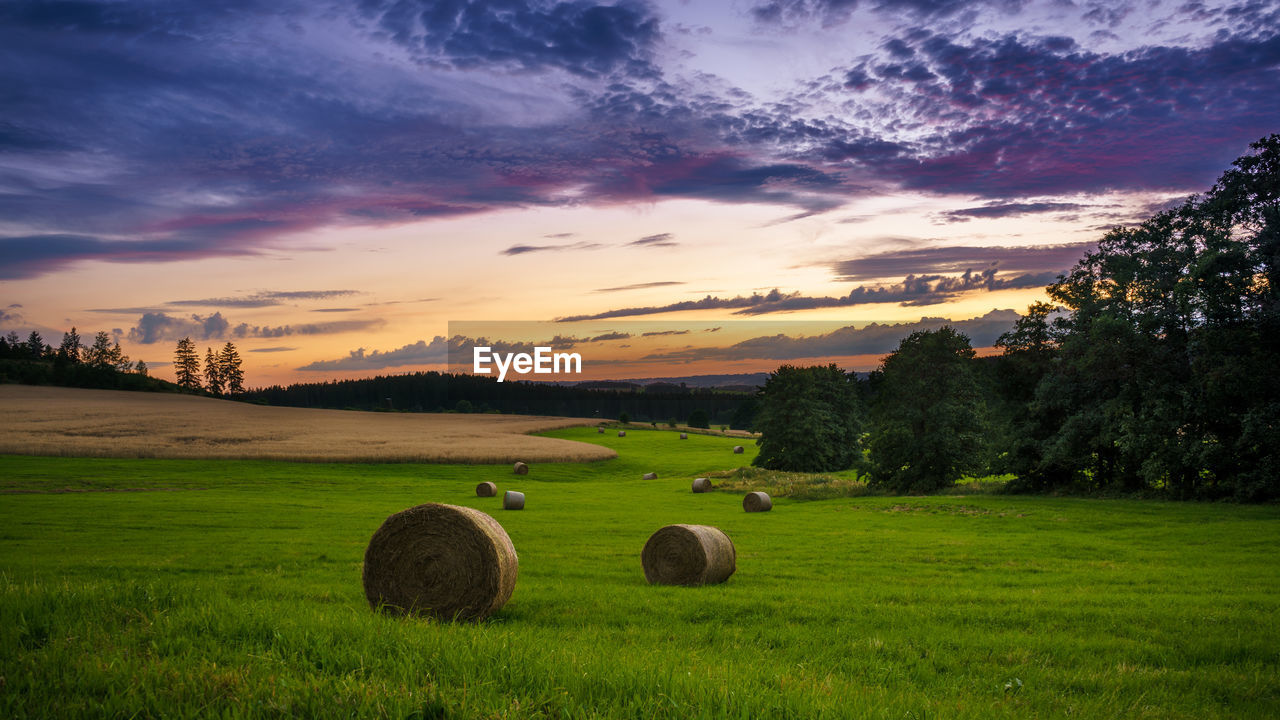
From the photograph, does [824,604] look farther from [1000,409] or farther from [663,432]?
[663,432]

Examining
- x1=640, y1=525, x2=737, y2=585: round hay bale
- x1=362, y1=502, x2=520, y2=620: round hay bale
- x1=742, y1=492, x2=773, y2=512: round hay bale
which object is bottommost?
x1=742, y1=492, x2=773, y2=512: round hay bale

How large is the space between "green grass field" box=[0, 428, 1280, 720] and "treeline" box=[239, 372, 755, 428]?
122 meters

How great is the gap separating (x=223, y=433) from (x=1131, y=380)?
73.8 metres

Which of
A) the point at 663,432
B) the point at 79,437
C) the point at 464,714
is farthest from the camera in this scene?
the point at 663,432

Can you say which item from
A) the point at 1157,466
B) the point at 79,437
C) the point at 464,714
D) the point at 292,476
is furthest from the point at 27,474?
the point at 1157,466

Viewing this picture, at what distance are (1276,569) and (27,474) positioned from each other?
5856 centimetres

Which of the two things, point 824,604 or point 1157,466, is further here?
point 1157,466

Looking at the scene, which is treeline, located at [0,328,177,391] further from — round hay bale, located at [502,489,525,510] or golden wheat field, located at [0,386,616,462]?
round hay bale, located at [502,489,525,510]

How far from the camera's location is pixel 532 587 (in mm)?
14633

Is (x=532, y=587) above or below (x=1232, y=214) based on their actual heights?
below

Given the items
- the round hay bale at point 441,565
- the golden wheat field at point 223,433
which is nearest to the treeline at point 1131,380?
the round hay bale at point 441,565

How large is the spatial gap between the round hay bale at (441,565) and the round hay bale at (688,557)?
5.70 metres

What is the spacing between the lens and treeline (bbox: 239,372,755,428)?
15975cm

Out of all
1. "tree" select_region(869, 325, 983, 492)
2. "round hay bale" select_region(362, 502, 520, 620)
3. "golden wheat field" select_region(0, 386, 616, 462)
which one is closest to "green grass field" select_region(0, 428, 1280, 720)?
"round hay bale" select_region(362, 502, 520, 620)
